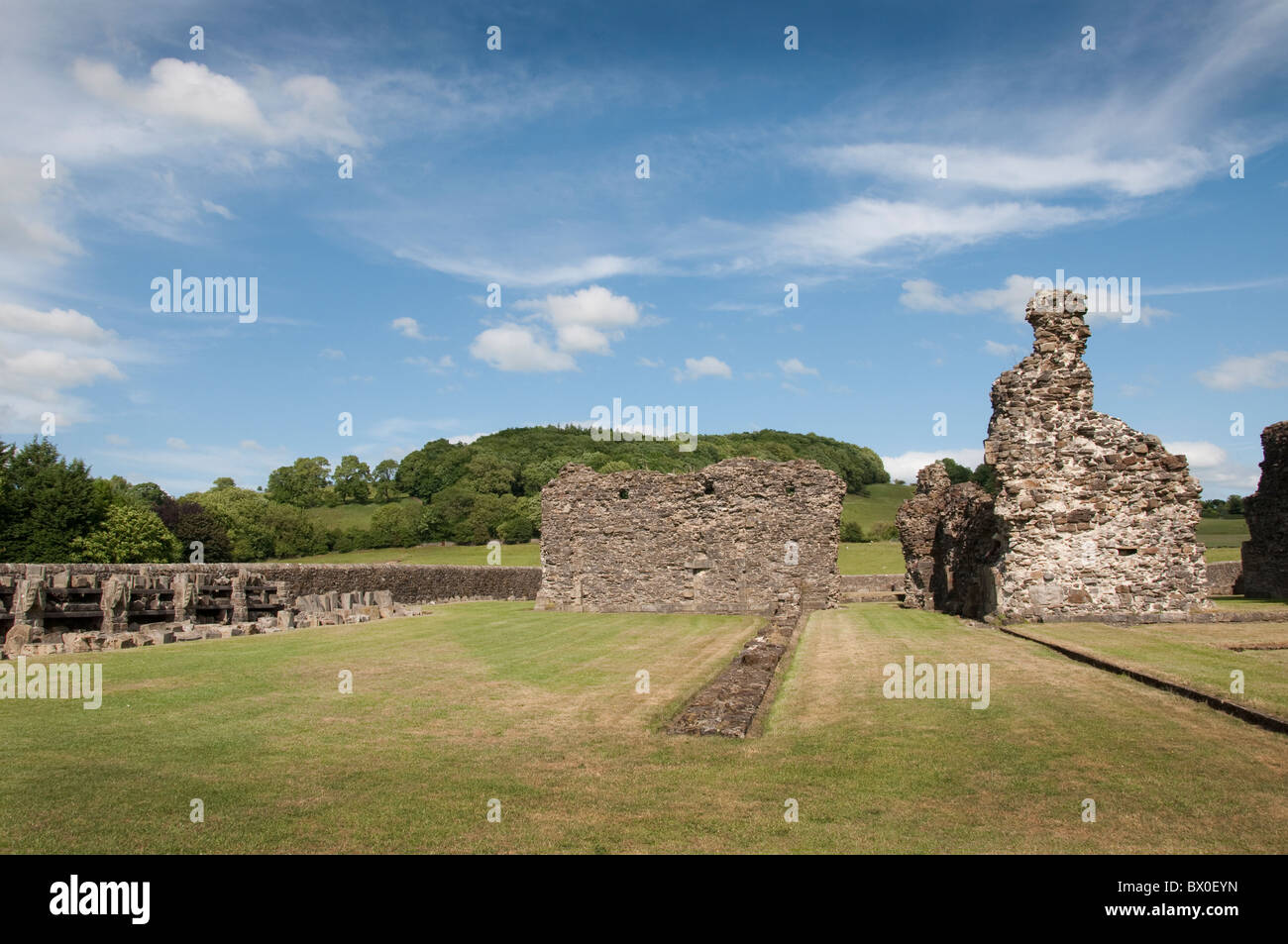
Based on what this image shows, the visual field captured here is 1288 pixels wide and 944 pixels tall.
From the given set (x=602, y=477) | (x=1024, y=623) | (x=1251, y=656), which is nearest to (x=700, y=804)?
(x=1251, y=656)

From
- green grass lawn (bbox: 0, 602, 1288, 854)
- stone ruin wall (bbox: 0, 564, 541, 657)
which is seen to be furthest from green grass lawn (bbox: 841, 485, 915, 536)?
green grass lawn (bbox: 0, 602, 1288, 854)

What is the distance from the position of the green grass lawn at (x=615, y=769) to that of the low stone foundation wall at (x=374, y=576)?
1235 cm

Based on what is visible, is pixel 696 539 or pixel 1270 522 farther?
pixel 696 539

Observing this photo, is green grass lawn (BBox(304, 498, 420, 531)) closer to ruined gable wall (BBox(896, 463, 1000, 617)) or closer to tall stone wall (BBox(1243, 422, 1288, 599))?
ruined gable wall (BBox(896, 463, 1000, 617))

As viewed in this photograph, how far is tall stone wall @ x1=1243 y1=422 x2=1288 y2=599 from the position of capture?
23578 mm

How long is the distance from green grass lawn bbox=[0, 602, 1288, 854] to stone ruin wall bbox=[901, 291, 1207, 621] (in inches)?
253

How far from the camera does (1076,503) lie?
1764 cm

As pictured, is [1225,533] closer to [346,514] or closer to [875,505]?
[875,505]

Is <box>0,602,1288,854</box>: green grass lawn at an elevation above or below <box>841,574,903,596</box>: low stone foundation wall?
above

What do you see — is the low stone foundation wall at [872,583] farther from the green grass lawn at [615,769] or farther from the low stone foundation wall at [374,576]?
the green grass lawn at [615,769]

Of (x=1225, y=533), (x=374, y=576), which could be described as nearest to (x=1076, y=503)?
(x=374, y=576)

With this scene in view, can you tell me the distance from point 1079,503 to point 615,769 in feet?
47.6
